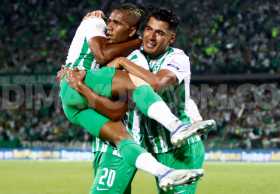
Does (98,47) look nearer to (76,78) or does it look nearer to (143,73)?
(76,78)

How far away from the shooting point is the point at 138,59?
6711mm

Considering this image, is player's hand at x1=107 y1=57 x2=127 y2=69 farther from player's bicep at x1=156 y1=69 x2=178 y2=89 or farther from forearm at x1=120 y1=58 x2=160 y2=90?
player's bicep at x1=156 y1=69 x2=178 y2=89

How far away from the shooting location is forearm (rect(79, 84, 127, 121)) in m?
6.50

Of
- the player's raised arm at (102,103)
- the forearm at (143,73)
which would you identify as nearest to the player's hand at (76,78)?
the player's raised arm at (102,103)

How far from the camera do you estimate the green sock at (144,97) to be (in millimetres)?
6125

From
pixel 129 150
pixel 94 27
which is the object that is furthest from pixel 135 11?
pixel 129 150

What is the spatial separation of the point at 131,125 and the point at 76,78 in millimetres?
754

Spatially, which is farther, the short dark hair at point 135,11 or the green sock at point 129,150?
the short dark hair at point 135,11

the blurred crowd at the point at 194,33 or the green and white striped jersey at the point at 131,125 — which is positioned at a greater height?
the blurred crowd at the point at 194,33

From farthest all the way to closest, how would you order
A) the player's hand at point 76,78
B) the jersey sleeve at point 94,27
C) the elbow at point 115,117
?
1. the jersey sleeve at point 94,27
2. the player's hand at point 76,78
3. the elbow at point 115,117

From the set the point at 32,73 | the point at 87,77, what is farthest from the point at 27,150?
the point at 87,77

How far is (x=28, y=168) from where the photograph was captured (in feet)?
68.3

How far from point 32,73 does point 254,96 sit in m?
8.64

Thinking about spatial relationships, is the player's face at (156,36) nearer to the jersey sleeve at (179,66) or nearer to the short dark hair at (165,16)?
the short dark hair at (165,16)
